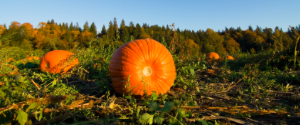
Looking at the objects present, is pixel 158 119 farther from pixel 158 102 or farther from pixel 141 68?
pixel 141 68

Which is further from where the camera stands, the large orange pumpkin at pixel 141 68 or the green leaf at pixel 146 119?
the large orange pumpkin at pixel 141 68

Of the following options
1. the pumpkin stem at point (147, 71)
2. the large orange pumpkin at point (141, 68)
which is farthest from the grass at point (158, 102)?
the pumpkin stem at point (147, 71)

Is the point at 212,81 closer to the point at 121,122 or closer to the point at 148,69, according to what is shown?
the point at 148,69

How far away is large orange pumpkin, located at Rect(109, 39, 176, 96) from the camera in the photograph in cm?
234

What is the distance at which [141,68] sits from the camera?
2.40m

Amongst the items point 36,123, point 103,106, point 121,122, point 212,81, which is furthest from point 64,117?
point 212,81

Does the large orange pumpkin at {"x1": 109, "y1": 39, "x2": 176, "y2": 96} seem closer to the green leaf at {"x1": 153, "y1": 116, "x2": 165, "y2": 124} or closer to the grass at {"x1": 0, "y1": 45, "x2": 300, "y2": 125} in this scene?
the grass at {"x1": 0, "y1": 45, "x2": 300, "y2": 125}

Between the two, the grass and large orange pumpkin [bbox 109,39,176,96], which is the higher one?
large orange pumpkin [bbox 109,39,176,96]

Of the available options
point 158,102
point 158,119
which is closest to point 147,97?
point 158,102

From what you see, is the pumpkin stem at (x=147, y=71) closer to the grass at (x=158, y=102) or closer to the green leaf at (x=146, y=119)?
the grass at (x=158, y=102)

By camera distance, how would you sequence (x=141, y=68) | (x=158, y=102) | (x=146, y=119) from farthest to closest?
(x=141, y=68), (x=158, y=102), (x=146, y=119)

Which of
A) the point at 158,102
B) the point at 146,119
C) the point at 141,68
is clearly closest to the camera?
the point at 146,119

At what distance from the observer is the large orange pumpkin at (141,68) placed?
2.34m

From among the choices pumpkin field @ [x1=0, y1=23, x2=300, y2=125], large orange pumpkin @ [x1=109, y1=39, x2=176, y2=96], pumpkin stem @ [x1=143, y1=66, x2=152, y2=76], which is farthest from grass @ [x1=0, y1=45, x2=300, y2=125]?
pumpkin stem @ [x1=143, y1=66, x2=152, y2=76]
